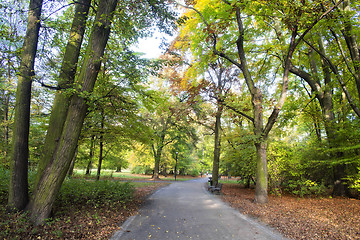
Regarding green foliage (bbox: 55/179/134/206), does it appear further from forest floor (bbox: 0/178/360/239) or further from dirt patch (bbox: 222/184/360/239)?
dirt patch (bbox: 222/184/360/239)

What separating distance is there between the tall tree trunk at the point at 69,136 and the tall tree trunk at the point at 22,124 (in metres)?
0.38

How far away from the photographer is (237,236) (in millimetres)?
4152

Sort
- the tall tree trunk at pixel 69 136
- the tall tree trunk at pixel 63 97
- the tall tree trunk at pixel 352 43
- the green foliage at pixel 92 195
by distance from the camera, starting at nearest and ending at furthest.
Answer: the tall tree trunk at pixel 69 136, the tall tree trunk at pixel 63 97, the green foliage at pixel 92 195, the tall tree trunk at pixel 352 43

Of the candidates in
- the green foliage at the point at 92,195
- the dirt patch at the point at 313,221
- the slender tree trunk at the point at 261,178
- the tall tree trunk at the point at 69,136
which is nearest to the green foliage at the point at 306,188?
the dirt patch at the point at 313,221

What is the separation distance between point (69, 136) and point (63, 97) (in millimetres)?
1389

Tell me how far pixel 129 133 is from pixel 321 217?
7562mm

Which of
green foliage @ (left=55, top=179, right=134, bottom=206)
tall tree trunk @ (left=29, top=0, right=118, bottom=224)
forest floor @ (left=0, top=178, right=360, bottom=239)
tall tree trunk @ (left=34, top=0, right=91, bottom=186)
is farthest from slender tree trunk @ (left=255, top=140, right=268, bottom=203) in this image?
tall tree trunk @ (left=34, top=0, right=91, bottom=186)

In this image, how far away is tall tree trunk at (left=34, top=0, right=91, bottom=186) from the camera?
4637 millimetres

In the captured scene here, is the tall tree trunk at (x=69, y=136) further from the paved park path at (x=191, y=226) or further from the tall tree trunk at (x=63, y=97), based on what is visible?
the paved park path at (x=191, y=226)

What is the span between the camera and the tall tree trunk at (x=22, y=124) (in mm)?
4219

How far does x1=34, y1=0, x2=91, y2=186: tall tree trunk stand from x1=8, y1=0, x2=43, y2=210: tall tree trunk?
0.36 meters

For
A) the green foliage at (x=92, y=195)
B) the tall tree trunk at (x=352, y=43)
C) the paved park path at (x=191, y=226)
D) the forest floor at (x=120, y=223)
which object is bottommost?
the paved park path at (x=191, y=226)

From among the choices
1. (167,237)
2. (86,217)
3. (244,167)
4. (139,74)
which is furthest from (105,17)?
(244,167)

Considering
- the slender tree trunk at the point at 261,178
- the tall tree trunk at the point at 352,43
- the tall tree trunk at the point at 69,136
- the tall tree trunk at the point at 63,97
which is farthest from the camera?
the slender tree trunk at the point at 261,178
